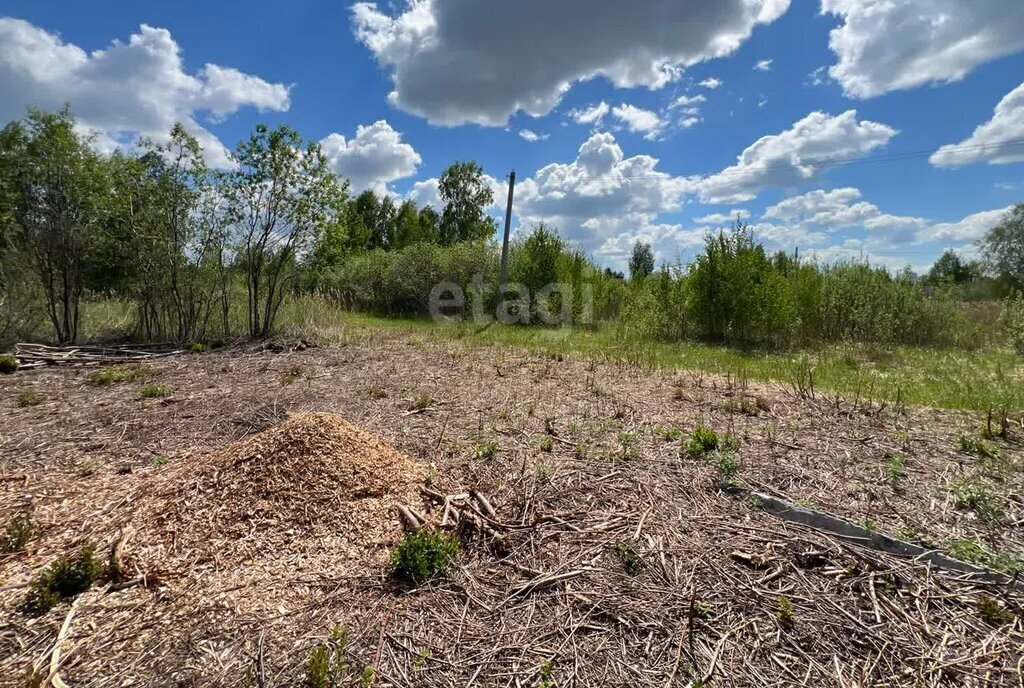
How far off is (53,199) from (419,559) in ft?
29.4

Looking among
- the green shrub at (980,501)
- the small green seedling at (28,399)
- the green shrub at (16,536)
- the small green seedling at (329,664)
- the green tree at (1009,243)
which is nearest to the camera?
the small green seedling at (329,664)

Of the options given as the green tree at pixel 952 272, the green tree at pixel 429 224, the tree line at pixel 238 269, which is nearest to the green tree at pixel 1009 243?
the green tree at pixel 952 272

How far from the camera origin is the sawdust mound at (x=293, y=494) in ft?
7.64

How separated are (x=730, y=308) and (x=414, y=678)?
10822 mm

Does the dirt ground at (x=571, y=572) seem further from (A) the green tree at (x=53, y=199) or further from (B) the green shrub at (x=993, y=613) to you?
(A) the green tree at (x=53, y=199)

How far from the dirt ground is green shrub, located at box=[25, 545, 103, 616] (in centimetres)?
5

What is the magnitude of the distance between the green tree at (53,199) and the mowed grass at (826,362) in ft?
11.0

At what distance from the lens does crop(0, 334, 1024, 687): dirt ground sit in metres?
1.67

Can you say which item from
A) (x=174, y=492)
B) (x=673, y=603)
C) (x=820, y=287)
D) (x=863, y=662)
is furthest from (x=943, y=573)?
(x=820, y=287)

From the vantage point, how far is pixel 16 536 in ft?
7.56

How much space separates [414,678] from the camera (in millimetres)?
1616

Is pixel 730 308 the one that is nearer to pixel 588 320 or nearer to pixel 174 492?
pixel 588 320

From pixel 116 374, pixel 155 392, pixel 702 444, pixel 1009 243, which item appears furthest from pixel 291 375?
pixel 1009 243

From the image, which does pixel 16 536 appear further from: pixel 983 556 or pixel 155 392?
pixel 983 556
